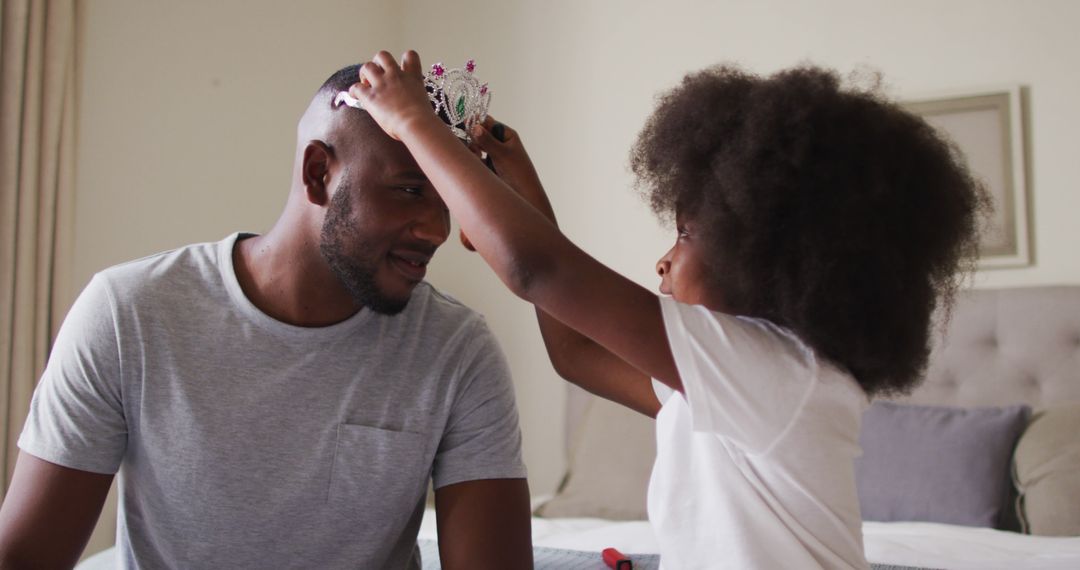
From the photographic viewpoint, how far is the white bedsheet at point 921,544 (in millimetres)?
1952

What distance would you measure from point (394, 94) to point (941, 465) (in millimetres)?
2037

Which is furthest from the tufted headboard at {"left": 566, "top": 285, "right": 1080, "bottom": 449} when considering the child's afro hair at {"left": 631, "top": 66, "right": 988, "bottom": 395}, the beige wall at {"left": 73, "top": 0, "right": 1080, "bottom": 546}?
the child's afro hair at {"left": 631, "top": 66, "right": 988, "bottom": 395}

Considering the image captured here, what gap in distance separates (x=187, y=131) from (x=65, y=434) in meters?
1.94

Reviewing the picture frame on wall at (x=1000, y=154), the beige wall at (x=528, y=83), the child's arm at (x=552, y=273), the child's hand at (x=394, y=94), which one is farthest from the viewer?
the picture frame on wall at (x=1000, y=154)

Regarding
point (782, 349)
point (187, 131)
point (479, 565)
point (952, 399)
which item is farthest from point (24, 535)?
point (952, 399)

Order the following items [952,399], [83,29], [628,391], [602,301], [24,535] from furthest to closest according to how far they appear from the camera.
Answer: [952,399], [83,29], [628,391], [24,535], [602,301]

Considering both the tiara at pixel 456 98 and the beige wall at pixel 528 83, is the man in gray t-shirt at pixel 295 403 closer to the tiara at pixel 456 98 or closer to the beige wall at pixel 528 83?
the tiara at pixel 456 98

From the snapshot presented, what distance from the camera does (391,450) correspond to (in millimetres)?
1468

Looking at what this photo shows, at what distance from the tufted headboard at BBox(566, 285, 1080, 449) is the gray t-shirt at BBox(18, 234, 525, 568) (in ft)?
6.32

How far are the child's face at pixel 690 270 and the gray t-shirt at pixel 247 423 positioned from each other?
1.43 ft

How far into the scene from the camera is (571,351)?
1413 millimetres

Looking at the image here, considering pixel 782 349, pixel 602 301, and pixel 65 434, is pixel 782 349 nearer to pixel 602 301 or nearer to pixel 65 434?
pixel 602 301

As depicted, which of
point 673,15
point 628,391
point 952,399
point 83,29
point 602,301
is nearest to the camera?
point 602,301

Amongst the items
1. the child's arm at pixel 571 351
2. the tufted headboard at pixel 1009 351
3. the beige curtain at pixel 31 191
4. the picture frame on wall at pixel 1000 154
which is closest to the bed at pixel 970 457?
the tufted headboard at pixel 1009 351
